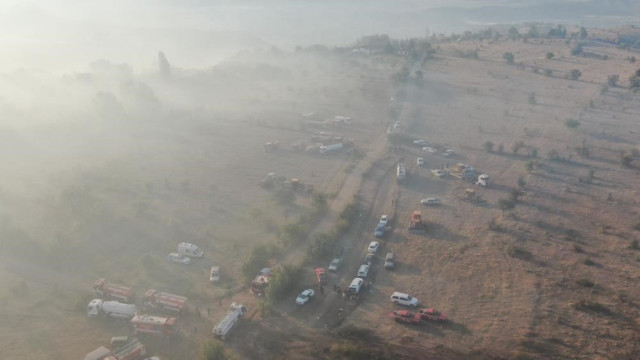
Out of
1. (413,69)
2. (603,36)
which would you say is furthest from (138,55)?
(603,36)

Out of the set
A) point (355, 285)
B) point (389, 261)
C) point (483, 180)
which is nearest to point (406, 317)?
point (355, 285)

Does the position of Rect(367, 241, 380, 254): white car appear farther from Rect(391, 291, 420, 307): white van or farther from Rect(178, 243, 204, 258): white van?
Rect(178, 243, 204, 258): white van

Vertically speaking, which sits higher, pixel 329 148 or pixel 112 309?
pixel 329 148

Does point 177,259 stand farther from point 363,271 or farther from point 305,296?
point 363,271

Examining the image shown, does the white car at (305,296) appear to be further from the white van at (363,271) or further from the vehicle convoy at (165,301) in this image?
the vehicle convoy at (165,301)

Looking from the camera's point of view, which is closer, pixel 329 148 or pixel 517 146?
pixel 517 146

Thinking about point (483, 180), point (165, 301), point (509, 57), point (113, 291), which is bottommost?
point (165, 301)

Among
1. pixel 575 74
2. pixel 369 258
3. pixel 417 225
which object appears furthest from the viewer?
pixel 575 74
